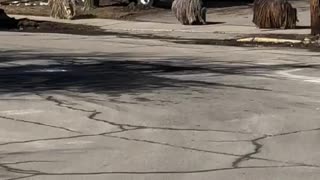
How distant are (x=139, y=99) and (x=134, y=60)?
18.7 feet

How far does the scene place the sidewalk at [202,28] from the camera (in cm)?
2514

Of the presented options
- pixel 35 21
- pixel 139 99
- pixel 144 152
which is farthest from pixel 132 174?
pixel 35 21

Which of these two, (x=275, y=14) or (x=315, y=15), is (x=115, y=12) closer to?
(x=275, y=14)

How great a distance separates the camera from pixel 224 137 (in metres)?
9.33

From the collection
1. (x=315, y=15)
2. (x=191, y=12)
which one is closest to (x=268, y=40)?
(x=315, y=15)

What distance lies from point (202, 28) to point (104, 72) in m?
12.6

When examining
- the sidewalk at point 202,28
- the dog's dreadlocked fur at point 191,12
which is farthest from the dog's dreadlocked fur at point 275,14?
the dog's dreadlocked fur at point 191,12

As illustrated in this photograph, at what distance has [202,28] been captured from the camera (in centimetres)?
2756

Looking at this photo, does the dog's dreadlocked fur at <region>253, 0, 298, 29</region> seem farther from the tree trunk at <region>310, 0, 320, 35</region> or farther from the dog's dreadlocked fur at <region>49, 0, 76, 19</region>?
the dog's dreadlocked fur at <region>49, 0, 76, 19</region>

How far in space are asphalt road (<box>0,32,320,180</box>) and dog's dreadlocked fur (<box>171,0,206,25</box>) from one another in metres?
10.3

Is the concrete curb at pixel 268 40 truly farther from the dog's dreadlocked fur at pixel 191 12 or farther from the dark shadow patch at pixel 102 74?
the dog's dreadlocked fur at pixel 191 12

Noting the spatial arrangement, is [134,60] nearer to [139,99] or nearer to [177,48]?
[177,48]

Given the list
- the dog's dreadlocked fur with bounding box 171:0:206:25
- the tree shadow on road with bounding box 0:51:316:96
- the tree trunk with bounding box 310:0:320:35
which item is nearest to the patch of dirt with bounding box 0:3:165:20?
the dog's dreadlocked fur with bounding box 171:0:206:25

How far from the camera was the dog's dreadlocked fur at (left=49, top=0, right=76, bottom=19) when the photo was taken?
3275 cm
